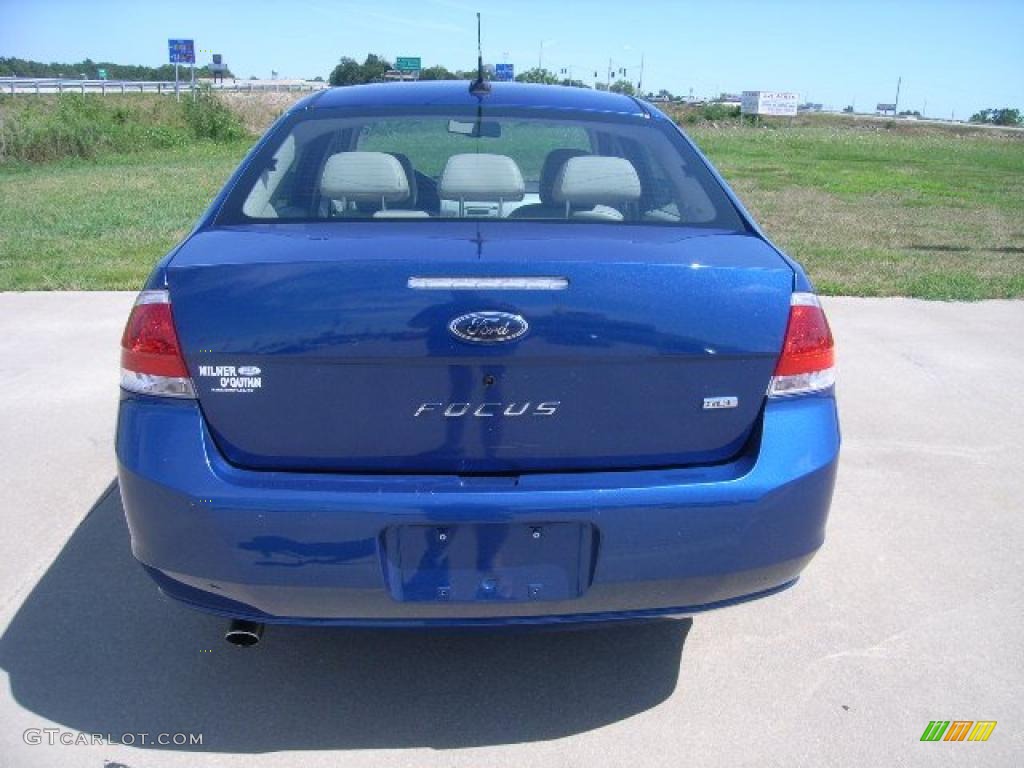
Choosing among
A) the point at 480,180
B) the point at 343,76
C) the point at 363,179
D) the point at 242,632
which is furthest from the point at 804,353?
the point at 343,76

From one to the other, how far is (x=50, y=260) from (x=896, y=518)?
7.79 m

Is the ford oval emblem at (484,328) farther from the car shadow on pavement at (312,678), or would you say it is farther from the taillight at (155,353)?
the car shadow on pavement at (312,678)

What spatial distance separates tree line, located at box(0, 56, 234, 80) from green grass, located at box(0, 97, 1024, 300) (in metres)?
89.1

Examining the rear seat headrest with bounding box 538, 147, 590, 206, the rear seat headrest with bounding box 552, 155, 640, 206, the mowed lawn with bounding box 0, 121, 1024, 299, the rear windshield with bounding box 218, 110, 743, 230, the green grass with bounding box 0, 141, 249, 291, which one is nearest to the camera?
the rear windshield with bounding box 218, 110, 743, 230

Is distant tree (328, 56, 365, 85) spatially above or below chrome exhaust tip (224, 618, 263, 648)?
above

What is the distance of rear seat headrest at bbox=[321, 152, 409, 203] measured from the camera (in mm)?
2875

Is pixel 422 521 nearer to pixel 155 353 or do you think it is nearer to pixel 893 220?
pixel 155 353

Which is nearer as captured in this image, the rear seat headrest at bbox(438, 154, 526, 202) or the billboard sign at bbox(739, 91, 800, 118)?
the rear seat headrest at bbox(438, 154, 526, 202)

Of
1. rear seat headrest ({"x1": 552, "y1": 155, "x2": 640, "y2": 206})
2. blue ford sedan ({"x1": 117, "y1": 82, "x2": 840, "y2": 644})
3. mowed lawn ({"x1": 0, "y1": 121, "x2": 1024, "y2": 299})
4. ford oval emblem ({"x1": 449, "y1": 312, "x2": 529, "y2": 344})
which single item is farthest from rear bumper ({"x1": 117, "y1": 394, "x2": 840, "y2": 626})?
mowed lawn ({"x1": 0, "y1": 121, "x2": 1024, "y2": 299})

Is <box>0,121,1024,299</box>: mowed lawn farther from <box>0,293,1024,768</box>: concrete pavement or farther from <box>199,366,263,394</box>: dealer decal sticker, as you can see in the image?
<box>199,366,263,394</box>: dealer decal sticker

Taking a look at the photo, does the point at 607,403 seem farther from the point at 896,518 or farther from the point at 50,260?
the point at 50,260
